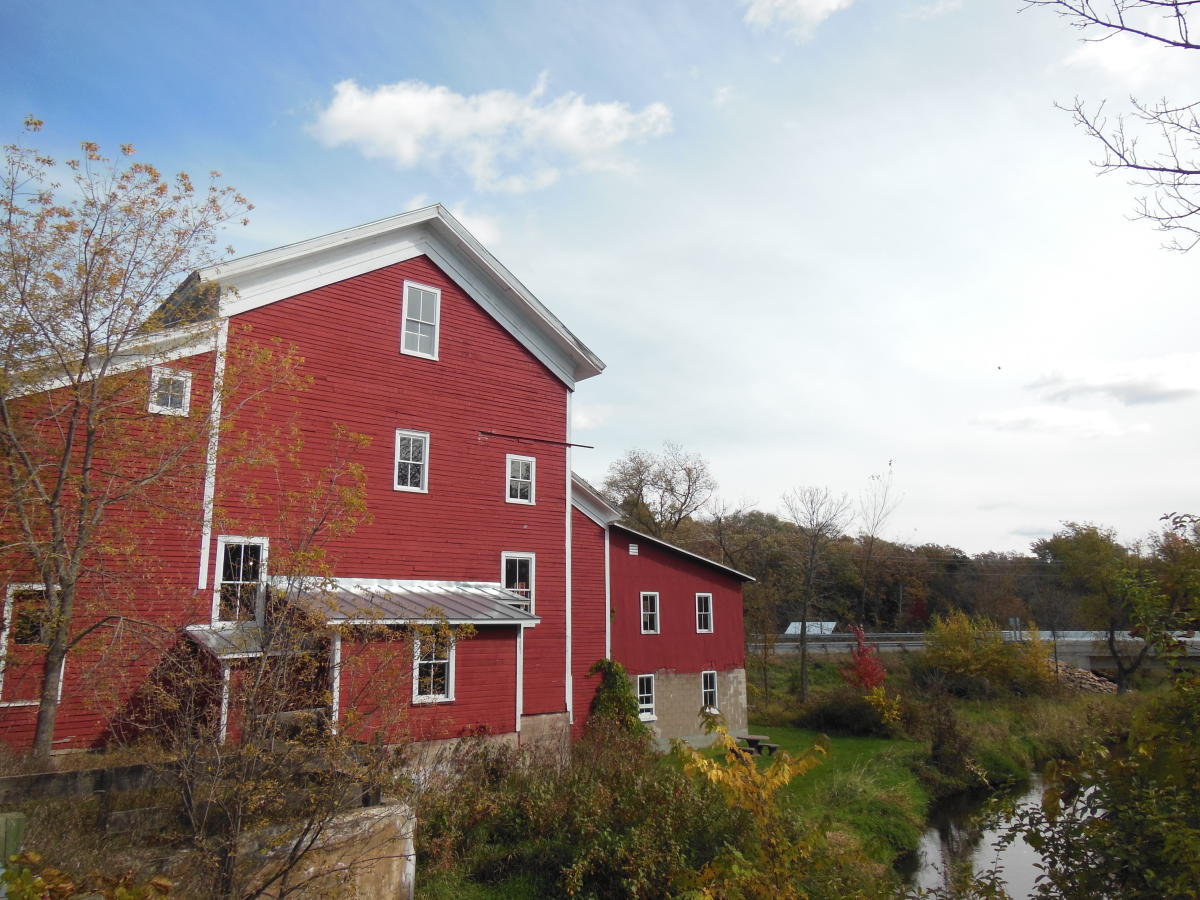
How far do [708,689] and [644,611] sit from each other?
383cm

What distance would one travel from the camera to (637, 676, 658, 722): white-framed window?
2231cm

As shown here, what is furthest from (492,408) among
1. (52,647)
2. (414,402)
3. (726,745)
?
(726,745)

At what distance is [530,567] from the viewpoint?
18406 mm

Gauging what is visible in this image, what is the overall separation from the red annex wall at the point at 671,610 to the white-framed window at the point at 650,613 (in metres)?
0.14

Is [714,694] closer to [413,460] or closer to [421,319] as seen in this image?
[413,460]

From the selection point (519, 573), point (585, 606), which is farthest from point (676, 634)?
point (519, 573)

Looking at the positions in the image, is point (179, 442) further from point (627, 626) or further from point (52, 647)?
point (627, 626)

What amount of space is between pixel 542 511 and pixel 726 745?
1062cm

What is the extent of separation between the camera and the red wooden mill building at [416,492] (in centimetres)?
1267

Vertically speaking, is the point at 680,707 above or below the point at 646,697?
below

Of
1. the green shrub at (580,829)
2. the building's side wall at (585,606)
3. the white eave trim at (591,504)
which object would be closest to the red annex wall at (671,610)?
the white eave trim at (591,504)

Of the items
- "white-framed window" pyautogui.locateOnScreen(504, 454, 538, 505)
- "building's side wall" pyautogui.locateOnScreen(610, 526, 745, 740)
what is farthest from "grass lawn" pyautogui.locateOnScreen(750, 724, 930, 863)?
"white-framed window" pyautogui.locateOnScreen(504, 454, 538, 505)

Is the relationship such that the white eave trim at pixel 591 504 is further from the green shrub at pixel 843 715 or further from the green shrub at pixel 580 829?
the green shrub at pixel 843 715

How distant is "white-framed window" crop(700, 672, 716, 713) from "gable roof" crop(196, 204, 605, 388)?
34.8 ft
